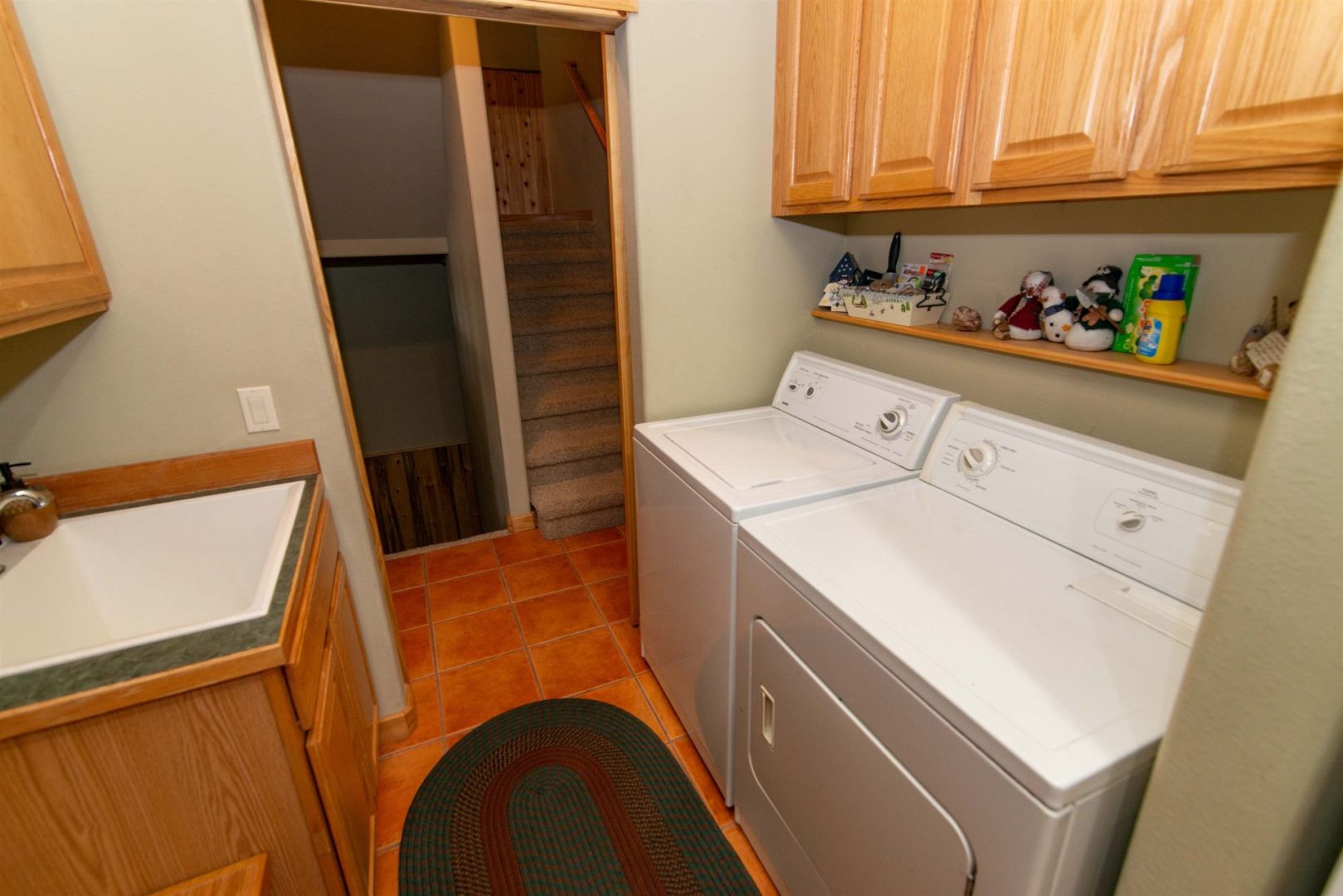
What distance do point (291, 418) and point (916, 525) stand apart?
5.12 feet

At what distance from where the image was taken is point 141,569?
1.40 metres

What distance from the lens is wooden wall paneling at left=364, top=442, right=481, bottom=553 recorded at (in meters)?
5.25

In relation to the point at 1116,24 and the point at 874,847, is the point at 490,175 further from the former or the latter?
the point at 874,847

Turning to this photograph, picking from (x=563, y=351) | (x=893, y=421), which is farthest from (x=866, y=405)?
(x=563, y=351)

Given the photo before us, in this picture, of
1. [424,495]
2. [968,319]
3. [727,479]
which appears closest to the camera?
[727,479]

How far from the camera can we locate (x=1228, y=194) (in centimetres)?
111

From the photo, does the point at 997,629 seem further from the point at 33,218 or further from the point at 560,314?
the point at 560,314

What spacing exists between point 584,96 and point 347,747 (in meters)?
3.67

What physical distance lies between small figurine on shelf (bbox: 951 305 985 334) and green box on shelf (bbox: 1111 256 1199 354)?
349mm

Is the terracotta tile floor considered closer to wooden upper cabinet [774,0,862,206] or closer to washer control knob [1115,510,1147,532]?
washer control knob [1115,510,1147,532]

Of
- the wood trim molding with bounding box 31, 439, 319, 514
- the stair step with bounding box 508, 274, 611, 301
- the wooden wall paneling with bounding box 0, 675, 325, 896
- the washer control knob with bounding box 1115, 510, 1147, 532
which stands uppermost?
the stair step with bounding box 508, 274, 611, 301

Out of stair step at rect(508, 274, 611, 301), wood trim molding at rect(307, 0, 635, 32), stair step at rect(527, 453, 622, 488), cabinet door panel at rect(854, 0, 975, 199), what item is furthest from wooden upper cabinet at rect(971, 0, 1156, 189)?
stair step at rect(508, 274, 611, 301)

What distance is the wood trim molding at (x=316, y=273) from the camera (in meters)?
1.38

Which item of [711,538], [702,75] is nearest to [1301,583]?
[711,538]
